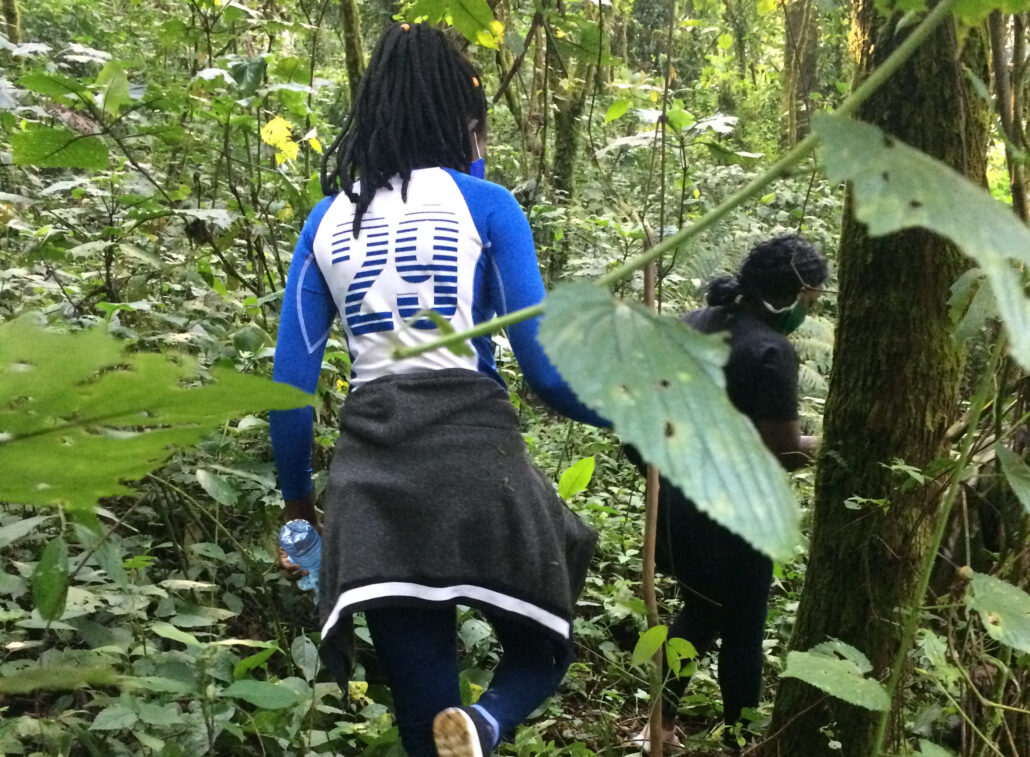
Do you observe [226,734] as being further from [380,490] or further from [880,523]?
[880,523]

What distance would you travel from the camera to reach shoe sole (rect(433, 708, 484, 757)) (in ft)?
4.73

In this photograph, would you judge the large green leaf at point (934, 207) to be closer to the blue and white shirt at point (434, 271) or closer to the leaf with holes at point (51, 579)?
the blue and white shirt at point (434, 271)

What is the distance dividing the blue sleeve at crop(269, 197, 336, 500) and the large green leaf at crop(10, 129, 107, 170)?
0.70 metres

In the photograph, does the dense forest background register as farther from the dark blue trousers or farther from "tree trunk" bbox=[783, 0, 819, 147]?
"tree trunk" bbox=[783, 0, 819, 147]

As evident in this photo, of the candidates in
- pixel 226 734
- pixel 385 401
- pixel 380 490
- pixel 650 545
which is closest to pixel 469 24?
pixel 385 401

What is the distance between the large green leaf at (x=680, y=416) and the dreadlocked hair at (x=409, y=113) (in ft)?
3.86

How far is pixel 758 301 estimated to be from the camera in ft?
7.72

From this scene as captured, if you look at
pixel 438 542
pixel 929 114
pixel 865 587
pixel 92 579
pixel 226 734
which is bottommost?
pixel 226 734

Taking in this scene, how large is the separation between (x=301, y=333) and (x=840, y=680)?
1.17 metres

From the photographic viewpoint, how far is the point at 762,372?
225cm

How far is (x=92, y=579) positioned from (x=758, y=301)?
1.88 metres

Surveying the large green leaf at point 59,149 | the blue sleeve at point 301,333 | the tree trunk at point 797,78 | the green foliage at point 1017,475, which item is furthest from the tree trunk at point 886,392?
the tree trunk at point 797,78

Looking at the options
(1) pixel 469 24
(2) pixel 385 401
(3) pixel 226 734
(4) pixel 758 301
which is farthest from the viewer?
(4) pixel 758 301

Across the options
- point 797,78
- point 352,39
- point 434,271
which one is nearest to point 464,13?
point 434,271
